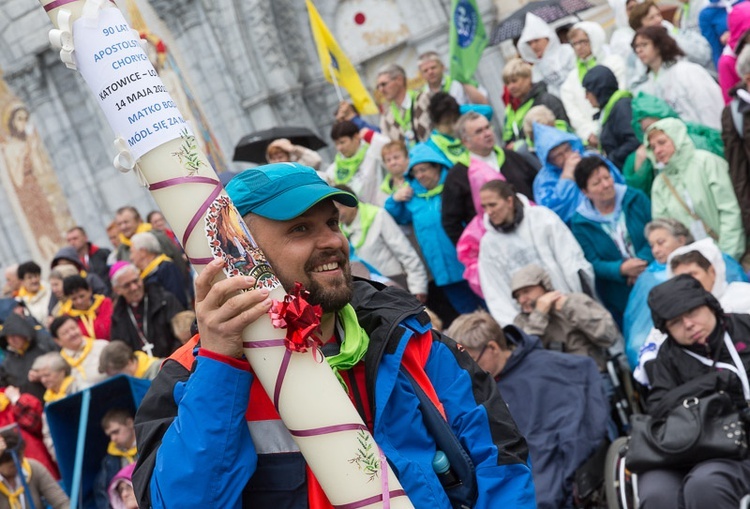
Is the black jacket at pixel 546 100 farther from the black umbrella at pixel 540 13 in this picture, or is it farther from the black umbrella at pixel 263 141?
the black umbrella at pixel 540 13

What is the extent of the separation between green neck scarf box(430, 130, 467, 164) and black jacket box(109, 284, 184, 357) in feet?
8.90

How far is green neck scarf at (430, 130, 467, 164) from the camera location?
8.22 metres

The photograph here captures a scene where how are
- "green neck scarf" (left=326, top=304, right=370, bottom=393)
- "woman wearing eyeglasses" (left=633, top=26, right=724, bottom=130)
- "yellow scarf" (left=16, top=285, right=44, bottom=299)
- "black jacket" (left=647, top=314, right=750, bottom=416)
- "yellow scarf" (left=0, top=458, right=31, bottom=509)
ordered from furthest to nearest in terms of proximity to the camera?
1. "yellow scarf" (left=16, top=285, right=44, bottom=299)
2. "woman wearing eyeglasses" (left=633, top=26, right=724, bottom=130)
3. "yellow scarf" (left=0, top=458, right=31, bottom=509)
4. "black jacket" (left=647, top=314, right=750, bottom=416)
5. "green neck scarf" (left=326, top=304, right=370, bottom=393)

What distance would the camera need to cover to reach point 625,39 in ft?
34.8

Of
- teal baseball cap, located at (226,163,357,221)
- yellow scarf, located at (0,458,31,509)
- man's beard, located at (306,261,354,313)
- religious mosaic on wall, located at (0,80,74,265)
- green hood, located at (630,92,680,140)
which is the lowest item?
yellow scarf, located at (0,458,31,509)

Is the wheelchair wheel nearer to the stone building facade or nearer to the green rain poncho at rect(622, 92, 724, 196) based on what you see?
the green rain poncho at rect(622, 92, 724, 196)

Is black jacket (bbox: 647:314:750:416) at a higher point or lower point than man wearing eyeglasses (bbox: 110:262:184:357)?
lower

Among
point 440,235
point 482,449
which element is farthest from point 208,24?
point 482,449

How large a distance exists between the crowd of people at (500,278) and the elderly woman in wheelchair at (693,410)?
2cm

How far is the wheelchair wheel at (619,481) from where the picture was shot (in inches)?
205

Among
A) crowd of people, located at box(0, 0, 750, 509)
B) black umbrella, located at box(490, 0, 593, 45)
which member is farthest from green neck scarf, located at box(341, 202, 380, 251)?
black umbrella, located at box(490, 0, 593, 45)

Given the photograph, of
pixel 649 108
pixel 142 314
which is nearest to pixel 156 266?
pixel 142 314

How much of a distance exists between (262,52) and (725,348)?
11.7m

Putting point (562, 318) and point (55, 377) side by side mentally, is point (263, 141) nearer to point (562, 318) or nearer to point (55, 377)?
point (55, 377)
